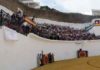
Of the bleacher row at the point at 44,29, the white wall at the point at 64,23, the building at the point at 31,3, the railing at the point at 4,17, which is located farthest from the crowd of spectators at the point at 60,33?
the railing at the point at 4,17

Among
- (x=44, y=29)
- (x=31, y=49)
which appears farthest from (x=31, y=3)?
(x=31, y=49)

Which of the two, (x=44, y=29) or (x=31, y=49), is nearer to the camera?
(x=31, y=49)

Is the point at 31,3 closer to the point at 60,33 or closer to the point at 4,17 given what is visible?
the point at 60,33

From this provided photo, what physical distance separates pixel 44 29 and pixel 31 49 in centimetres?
→ 133

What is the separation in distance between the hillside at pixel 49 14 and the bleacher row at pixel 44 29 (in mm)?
247

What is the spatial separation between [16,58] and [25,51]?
581 millimetres

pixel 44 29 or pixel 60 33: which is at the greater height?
pixel 44 29

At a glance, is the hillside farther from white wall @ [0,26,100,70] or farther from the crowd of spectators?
white wall @ [0,26,100,70]

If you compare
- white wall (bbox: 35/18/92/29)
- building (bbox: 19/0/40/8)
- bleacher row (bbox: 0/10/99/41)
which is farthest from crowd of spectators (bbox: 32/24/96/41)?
building (bbox: 19/0/40/8)

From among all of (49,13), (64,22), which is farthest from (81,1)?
(49,13)

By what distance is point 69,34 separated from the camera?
29.0 ft

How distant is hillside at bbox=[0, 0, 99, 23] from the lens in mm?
5893

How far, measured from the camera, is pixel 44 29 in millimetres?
7742

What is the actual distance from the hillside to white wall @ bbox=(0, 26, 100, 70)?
831 mm
